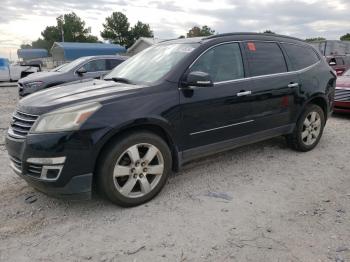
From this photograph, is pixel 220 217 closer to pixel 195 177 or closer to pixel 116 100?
pixel 195 177

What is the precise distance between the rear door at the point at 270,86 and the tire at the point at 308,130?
0.30 meters

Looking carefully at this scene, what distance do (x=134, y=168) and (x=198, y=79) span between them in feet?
3.77

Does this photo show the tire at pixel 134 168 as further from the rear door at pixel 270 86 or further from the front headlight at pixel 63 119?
the rear door at pixel 270 86

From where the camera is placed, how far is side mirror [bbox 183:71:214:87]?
345 centimetres

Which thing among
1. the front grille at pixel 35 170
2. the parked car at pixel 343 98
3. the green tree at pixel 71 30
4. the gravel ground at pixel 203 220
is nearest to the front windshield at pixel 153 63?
the gravel ground at pixel 203 220

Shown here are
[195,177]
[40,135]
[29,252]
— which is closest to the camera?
[29,252]

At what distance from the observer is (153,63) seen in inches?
160

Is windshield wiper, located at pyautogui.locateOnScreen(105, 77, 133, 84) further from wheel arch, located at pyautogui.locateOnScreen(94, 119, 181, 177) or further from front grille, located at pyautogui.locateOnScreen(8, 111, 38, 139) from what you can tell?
front grille, located at pyautogui.locateOnScreen(8, 111, 38, 139)

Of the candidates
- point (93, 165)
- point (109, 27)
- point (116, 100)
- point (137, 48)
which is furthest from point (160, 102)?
point (109, 27)

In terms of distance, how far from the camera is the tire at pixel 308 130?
494 cm

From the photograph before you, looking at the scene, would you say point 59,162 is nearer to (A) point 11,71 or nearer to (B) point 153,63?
(B) point 153,63

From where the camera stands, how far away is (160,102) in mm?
3418

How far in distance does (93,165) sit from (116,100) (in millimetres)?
665

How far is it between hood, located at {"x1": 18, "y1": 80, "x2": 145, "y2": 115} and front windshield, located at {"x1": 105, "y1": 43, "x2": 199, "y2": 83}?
0.96ft
